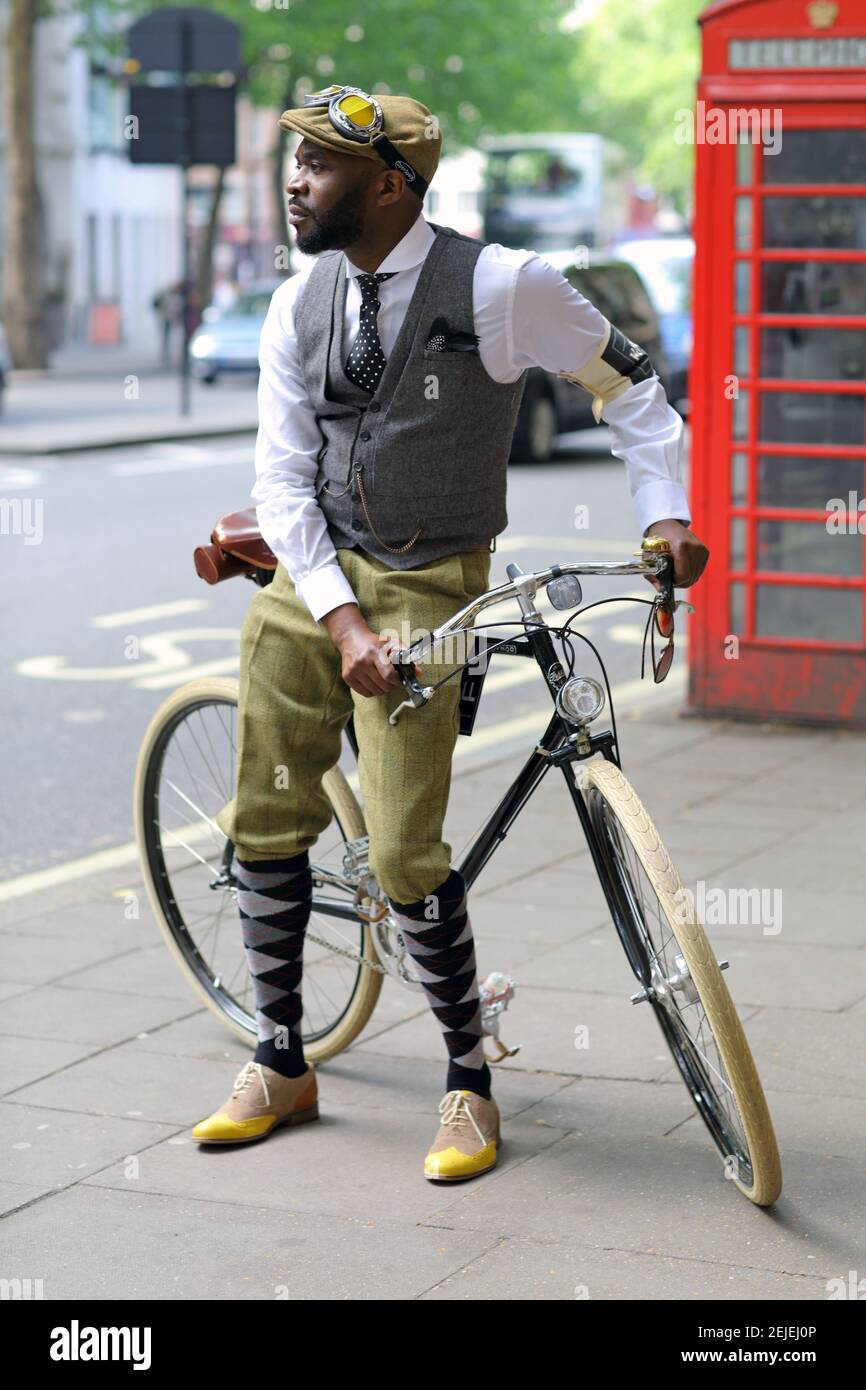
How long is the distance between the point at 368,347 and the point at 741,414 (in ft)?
13.3

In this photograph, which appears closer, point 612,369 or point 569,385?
point 612,369

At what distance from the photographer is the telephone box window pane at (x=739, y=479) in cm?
738

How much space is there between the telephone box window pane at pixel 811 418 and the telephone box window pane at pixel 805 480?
2.8 inches

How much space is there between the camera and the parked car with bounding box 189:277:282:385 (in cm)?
2816

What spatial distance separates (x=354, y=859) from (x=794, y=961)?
1.28 meters

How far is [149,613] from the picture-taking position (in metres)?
10.1

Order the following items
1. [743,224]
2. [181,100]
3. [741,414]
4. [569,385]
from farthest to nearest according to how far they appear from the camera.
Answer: [181,100], [569,385], [741,414], [743,224]

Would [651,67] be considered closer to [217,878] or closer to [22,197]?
[22,197]

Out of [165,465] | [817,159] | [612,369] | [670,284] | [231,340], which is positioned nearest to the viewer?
[612,369]

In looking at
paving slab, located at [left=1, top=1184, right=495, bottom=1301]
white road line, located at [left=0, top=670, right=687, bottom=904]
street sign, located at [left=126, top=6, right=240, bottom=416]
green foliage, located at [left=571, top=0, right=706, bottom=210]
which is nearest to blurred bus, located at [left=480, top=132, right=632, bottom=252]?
green foliage, located at [left=571, top=0, right=706, bottom=210]

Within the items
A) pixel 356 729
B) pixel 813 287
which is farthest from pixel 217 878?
pixel 813 287
